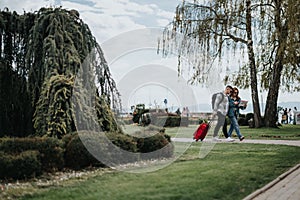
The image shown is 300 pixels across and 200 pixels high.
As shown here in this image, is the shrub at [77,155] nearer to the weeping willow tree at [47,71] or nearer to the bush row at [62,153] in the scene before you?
the bush row at [62,153]

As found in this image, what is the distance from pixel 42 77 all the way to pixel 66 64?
68 centimetres

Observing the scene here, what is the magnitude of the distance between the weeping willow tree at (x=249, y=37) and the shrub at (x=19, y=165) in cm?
1310

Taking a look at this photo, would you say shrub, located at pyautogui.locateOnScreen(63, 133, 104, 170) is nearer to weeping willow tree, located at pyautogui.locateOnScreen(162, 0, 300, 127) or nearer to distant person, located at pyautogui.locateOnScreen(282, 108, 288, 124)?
weeping willow tree, located at pyautogui.locateOnScreen(162, 0, 300, 127)

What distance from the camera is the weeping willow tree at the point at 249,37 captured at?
72.1 ft

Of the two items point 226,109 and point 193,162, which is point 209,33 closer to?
point 226,109

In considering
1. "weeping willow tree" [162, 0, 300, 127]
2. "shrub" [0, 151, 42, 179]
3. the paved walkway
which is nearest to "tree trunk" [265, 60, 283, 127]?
"weeping willow tree" [162, 0, 300, 127]

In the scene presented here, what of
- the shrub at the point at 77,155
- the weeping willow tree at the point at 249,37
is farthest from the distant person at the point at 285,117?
Result: the shrub at the point at 77,155

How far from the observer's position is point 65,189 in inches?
291

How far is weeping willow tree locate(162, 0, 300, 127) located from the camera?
72.1 ft

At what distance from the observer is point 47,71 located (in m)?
10.6

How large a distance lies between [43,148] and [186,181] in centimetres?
284

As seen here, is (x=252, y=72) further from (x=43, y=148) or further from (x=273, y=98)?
(x=43, y=148)

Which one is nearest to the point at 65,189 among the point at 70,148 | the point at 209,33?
the point at 70,148

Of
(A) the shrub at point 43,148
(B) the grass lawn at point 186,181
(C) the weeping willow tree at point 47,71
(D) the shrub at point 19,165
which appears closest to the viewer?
(B) the grass lawn at point 186,181
